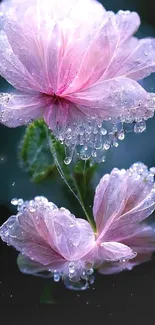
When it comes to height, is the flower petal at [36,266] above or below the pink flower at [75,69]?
below

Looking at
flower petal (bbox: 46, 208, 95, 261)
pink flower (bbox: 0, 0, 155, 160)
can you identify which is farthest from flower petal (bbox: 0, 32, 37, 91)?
flower petal (bbox: 46, 208, 95, 261)

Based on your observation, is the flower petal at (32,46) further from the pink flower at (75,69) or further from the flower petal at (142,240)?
the flower petal at (142,240)

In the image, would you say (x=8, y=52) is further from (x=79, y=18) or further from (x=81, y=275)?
(x=81, y=275)

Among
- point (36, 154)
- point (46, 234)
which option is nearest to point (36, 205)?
point (46, 234)

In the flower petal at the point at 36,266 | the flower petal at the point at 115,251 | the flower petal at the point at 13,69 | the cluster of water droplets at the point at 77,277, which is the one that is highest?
the flower petal at the point at 13,69

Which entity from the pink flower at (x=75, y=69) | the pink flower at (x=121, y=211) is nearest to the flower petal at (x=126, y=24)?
the pink flower at (x=75, y=69)

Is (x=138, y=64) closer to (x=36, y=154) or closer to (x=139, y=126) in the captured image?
(x=139, y=126)

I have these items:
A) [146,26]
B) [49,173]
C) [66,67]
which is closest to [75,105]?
[66,67]
